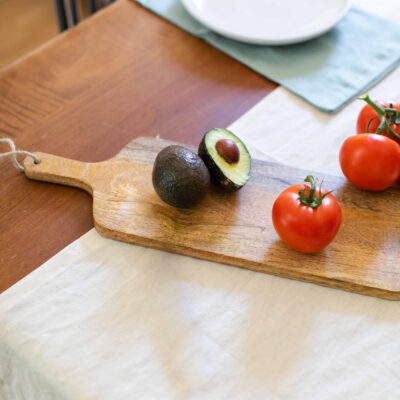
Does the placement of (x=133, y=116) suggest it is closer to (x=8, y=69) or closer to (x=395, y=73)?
(x=8, y=69)

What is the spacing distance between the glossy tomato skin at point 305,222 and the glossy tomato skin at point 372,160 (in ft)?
0.40

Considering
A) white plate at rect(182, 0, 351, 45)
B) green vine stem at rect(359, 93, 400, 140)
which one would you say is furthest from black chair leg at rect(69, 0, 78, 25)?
green vine stem at rect(359, 93, 400, 140)

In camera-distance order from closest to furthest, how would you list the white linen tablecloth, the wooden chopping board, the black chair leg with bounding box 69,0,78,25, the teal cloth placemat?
the white linen tablecloth
the wooden chopping board
the teal cloth placemat
the black chair leg with bounding box 69,0,78,25

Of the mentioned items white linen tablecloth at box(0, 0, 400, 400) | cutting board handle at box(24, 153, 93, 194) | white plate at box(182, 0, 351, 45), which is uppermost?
white plate at box(182, 0, 351, 45)

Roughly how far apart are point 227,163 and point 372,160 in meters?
0.26

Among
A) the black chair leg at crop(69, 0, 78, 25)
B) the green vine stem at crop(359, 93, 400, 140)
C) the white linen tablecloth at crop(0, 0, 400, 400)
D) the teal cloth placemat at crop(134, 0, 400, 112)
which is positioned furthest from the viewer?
the black chair leg at crop(69, 0, 78, 25)

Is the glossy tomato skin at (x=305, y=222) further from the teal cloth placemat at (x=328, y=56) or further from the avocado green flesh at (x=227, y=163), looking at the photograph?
the teal cloth placemat at (x=328, y=56)

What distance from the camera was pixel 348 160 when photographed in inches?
37.9

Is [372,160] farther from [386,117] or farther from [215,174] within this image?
[215,174]

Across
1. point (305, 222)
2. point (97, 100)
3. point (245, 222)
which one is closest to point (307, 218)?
point (305, 222)

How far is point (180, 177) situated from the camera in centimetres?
87

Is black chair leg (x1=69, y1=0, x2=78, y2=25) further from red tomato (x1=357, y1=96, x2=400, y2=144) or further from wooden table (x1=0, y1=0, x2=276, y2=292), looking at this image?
red tomato (x1=357, y1=96, x2=400, y2=144)

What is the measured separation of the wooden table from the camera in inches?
38.2

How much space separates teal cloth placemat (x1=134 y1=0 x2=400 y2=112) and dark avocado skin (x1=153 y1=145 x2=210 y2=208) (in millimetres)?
424
